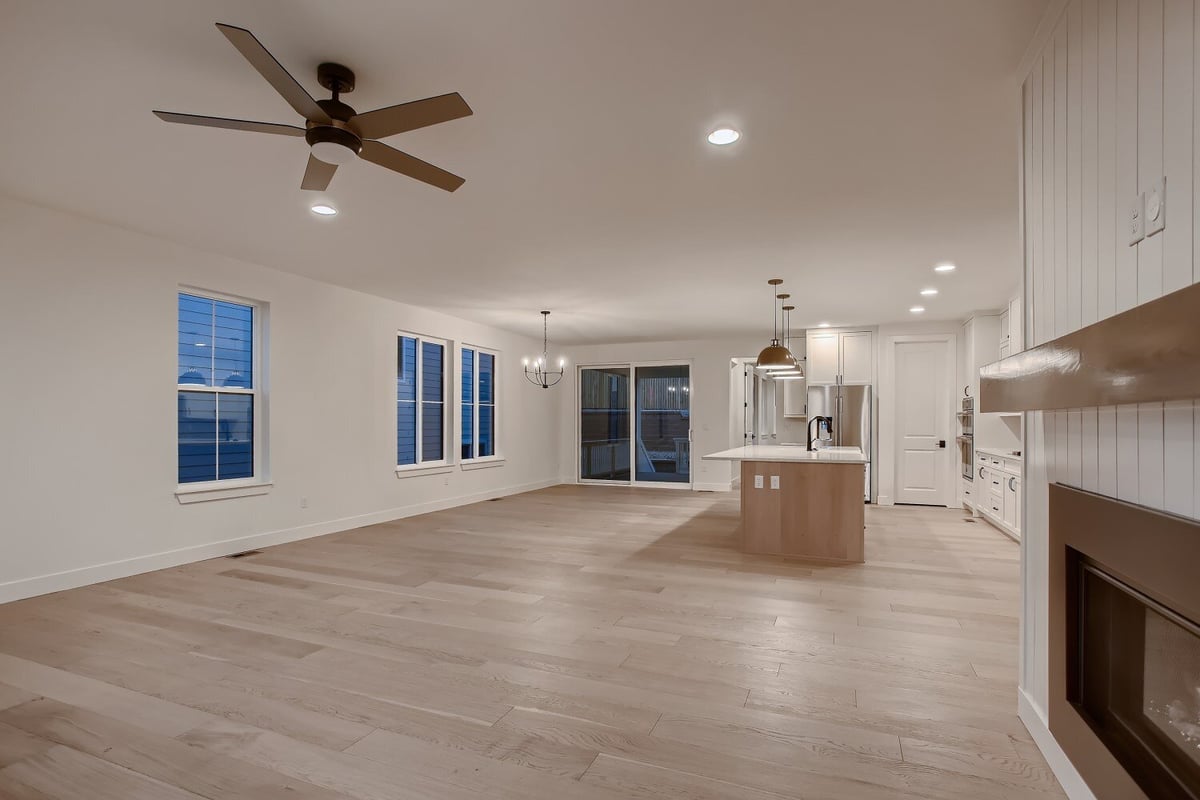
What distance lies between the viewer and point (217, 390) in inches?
203

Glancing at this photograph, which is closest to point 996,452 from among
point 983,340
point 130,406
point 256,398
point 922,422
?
point 983,340

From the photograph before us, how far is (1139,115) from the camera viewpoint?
1.45m

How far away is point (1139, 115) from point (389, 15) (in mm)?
2207

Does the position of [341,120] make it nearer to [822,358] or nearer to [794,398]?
[822,358]

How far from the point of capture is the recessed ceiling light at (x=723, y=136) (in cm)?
282

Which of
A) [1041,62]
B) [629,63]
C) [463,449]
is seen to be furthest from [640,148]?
[463,449]

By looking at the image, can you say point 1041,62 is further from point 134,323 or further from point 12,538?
point 12,538

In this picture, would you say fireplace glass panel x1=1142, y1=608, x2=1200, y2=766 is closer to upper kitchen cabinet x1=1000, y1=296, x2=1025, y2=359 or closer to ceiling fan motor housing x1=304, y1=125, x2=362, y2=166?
ceiling fan motor housing x1=304, y1=125, x2=362, y2=166

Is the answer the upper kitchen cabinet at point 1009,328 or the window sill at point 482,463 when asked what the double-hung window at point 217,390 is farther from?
the upper kitchen cabinet at point 1009,328

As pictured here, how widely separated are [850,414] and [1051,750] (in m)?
6.72

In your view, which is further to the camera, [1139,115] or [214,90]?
[214,90]

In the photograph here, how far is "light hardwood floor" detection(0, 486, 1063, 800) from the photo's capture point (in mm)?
1958

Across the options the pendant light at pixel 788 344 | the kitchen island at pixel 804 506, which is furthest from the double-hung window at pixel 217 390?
the pendant light at pixel 788 344

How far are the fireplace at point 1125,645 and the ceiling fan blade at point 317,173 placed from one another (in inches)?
119
